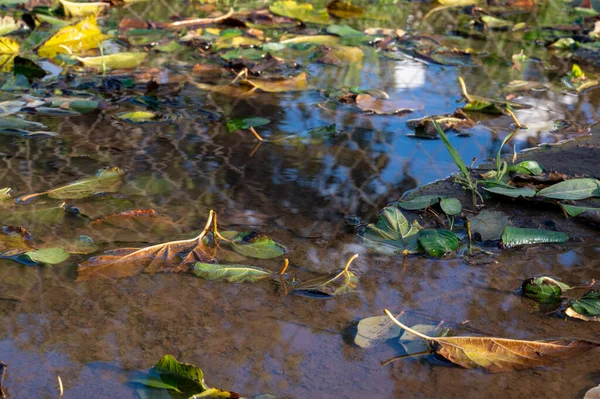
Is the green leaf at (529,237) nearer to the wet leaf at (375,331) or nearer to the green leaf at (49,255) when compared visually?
the wet leaf at (375,331)

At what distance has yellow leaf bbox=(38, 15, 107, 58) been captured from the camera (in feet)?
13.1

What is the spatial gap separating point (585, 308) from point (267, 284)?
0.73 metres

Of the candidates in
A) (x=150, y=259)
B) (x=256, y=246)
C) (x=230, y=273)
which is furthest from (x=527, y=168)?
(x=150, y=259)

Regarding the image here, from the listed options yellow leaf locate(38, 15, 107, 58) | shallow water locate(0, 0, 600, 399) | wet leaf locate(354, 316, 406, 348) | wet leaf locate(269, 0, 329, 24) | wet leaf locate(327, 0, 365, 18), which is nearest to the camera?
shallow water locate(0, 0, 600, 399)

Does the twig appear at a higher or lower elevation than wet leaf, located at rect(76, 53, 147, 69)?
lower

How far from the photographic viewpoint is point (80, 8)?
4.83 metres

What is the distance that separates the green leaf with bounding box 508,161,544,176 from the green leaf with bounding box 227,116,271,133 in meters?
0.99

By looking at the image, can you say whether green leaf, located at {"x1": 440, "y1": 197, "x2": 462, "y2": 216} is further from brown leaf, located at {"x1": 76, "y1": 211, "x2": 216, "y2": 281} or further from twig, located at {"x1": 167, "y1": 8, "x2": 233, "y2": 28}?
twig, located at {"x1": 167, "y1": 8, "x2": 233, "y2": 28}

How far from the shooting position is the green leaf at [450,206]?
7.05 feet

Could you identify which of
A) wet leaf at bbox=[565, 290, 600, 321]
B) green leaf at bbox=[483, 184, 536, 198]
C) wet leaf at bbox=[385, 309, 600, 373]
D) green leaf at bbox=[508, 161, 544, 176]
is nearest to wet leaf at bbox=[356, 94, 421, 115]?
green leaf at bbox=[508, 161, 544, 176]

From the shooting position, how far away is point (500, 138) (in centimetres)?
286

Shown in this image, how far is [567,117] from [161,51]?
2.17 meters

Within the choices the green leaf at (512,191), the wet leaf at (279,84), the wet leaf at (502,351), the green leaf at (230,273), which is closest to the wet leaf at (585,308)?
the wet leaf at (502,351)

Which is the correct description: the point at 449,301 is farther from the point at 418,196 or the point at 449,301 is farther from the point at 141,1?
the point at 141,1
